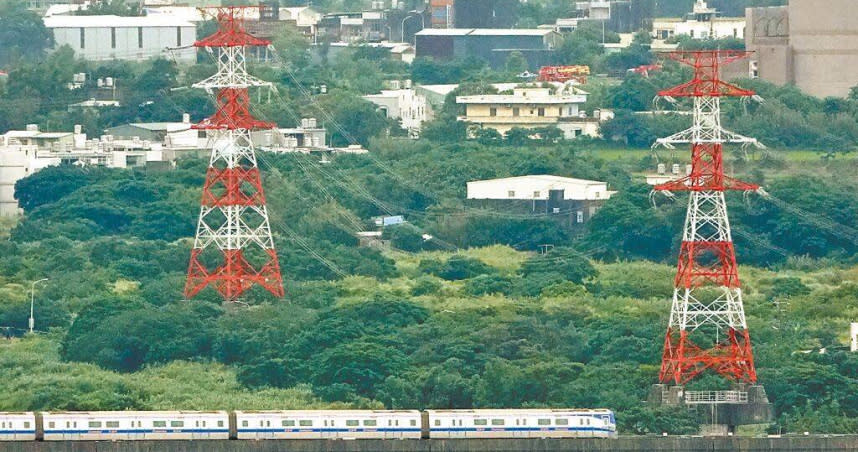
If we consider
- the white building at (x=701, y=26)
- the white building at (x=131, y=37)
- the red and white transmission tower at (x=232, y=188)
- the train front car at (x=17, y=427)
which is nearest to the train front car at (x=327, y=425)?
the train front car at (x=17, y=427)

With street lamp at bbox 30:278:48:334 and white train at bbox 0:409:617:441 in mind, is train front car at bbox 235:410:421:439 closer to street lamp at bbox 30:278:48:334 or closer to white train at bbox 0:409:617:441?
white train at bbox 0:409:617:441

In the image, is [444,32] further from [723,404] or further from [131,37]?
[723,404]

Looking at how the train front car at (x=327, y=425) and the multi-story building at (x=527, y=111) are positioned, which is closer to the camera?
the train front car at (x=327, y=425)

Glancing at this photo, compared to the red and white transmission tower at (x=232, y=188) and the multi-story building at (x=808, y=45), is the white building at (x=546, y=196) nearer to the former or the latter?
the red and white transmission tower at (x=232, y=188)

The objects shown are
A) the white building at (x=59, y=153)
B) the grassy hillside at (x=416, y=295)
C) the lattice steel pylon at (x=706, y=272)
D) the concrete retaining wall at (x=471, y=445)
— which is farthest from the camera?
the white building at (x=59, y=153)

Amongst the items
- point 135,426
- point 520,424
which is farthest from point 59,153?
point 520,424

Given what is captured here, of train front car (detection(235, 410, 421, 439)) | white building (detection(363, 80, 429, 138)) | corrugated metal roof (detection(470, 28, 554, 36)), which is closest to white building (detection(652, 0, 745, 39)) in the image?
corrugated metal roof (detection(470, 28, 554, 36))

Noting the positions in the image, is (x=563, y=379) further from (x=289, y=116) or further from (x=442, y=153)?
(x=289, y=116)
